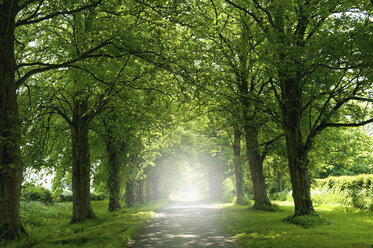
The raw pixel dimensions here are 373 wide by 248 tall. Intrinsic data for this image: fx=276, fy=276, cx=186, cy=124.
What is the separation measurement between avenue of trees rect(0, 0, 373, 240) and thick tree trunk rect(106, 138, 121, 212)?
0.09 metres


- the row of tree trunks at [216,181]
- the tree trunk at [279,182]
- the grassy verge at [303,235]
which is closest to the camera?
the grassy verge at [303,235]

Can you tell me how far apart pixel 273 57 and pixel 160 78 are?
5.77 m

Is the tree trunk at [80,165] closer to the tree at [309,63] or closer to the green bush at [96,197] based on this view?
the tree at [309,63]

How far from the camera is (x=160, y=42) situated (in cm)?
1109

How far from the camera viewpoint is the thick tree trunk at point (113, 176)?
2133cm

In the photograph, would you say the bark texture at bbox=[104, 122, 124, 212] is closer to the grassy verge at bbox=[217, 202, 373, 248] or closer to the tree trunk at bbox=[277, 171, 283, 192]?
the grassy verge at bbox=[217, 202, 373, 248]

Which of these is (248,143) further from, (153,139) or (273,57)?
(273,57)

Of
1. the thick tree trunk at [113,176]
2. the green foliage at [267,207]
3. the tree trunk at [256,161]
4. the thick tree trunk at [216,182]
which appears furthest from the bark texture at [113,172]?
the thick tree trunk at [216,182]

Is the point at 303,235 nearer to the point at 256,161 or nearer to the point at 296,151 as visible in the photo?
the point at 296,151

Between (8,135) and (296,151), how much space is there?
12.6m

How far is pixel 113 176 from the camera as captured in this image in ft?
70.8

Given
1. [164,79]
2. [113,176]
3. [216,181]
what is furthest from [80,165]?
[216,181]

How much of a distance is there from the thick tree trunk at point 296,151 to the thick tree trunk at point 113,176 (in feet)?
42.3

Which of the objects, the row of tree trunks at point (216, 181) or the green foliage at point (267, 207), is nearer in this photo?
the green foliage at point (267, 207)
